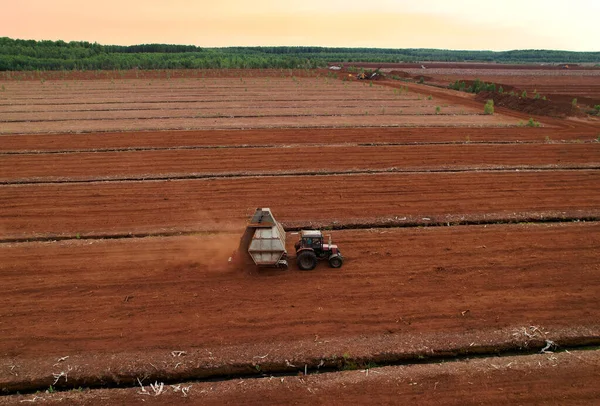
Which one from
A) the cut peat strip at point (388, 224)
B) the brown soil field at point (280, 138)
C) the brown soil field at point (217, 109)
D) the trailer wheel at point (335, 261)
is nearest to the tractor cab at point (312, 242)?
the trailer wheel at point (335, 261)

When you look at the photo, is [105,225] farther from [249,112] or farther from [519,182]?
[249,112]

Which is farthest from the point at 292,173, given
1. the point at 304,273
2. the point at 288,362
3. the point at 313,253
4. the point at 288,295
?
the point at 288,362

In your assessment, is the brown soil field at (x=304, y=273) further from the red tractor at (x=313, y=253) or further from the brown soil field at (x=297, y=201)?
the red tractor at (x=313, y=253)

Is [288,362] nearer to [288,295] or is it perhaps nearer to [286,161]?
[288,295]

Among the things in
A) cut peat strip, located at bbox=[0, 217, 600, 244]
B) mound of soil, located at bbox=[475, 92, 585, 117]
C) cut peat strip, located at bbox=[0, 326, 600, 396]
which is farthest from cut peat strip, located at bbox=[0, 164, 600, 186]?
mound of soil, located at bbox=[475, 92, 585, 117]

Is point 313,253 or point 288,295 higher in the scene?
point 313,253

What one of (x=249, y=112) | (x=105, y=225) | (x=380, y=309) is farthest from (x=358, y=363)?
(x=249, y=112)
